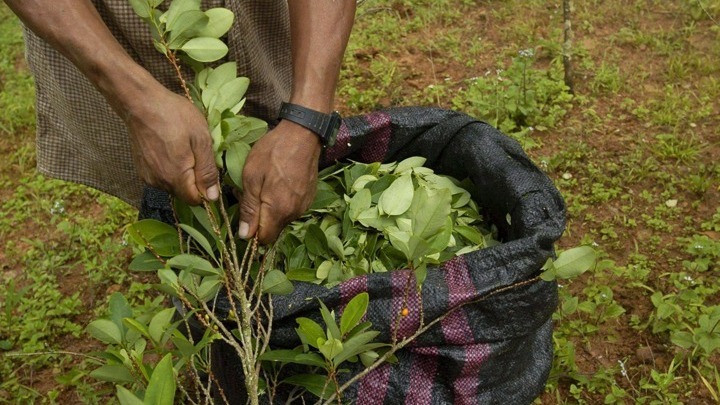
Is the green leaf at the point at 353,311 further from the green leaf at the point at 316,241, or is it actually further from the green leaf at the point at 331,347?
the green leaf at the point at 316,241

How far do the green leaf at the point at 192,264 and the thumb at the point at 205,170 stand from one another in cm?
11

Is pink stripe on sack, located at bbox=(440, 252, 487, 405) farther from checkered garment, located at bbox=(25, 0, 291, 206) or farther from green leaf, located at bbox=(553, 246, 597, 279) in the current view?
checkered garment, located at bbox=(25, 0, 291, 206)

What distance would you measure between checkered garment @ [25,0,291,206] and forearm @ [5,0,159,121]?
253mm

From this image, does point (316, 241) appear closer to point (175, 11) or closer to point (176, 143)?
point (176, 143)

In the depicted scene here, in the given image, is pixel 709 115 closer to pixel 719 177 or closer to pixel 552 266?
pixel 719 177

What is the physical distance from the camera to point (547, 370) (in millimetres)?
1488

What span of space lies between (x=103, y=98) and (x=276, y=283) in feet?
2.35

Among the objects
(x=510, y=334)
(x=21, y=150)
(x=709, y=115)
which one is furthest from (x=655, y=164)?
(x=21, y=150)

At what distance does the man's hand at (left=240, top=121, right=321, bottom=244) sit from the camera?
49.6 inches

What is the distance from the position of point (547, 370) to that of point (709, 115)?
1531mm

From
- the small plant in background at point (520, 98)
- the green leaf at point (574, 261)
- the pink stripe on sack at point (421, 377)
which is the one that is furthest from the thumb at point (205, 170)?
the small plant in background at point (520, 98)

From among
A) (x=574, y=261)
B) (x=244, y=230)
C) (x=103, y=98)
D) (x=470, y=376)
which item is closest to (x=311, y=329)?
(x=244, y=230)

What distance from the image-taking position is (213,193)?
1224 millimetres

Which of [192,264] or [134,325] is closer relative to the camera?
[134,325]
